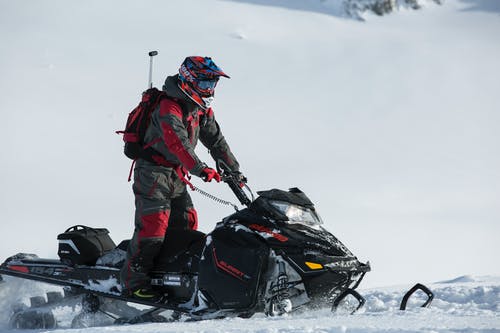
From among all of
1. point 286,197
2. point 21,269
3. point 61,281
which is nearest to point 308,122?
point 21,269

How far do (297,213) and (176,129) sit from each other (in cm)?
93

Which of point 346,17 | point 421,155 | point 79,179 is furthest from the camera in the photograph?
point 346,17

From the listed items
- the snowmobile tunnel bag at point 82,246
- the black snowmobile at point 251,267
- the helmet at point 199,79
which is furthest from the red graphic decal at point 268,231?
the snowmobile tunnel bag at point 82,246

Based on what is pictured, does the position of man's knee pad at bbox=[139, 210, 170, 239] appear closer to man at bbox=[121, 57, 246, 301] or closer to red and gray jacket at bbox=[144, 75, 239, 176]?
man at bbox=[121, 57, 246, 301]

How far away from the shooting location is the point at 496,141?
56.2 feet

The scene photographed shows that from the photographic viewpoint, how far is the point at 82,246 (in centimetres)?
528

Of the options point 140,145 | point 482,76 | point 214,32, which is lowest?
point 140,145

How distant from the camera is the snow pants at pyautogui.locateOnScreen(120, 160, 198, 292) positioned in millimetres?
4750

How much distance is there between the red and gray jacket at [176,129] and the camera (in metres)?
4.61

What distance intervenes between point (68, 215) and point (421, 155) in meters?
8.28

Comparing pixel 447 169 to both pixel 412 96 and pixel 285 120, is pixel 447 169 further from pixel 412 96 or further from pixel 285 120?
pixel 412 96

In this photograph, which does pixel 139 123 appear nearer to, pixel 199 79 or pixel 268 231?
pixel 199 79

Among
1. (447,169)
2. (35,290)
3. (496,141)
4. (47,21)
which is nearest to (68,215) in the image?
(35,290)

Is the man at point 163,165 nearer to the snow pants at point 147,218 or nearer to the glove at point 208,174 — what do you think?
the snow pants at point 147,218
